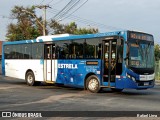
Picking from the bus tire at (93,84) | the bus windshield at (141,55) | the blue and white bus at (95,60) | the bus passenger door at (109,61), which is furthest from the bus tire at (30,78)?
→ the bus windshield at (141,55)

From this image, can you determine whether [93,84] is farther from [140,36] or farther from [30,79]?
[30,79]

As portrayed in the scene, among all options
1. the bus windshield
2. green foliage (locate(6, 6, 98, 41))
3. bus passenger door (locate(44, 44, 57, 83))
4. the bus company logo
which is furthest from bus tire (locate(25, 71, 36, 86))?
green foliage (locate(6, 6, 98, 41))

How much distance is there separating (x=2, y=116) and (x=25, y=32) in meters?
50.1

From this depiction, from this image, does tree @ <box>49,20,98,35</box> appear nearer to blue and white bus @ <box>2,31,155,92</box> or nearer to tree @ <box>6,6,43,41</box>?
tree @ <box>6,6,43,41</box>

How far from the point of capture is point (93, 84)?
18297mm

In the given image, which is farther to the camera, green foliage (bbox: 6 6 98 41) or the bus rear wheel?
green foliage (bbox: 6 6 98 41)

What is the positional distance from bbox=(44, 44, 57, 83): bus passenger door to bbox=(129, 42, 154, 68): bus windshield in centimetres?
549

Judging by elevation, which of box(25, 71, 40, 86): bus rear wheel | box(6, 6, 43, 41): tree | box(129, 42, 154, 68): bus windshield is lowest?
box(25, 71, 40, 86): bus rear wheel

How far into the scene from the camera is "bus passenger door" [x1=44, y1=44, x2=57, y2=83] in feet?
68.9

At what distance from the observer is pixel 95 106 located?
1280 cm

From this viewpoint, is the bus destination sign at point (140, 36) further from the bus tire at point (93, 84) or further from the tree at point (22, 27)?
the tree at point (22, 27)

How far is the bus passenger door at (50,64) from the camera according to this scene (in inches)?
827

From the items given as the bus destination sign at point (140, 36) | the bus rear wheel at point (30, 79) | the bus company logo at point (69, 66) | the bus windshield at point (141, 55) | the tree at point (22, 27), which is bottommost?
the bus rear wheel at point (30, 79)

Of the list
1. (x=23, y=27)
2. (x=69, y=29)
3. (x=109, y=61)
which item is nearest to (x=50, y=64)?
(x=109, y=61)
